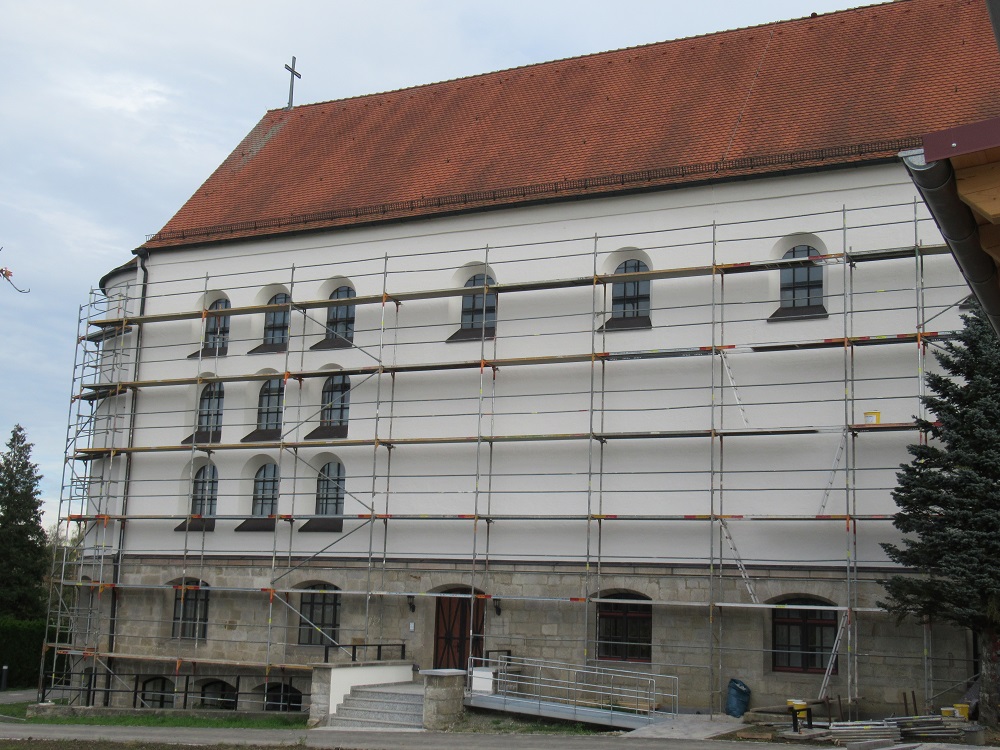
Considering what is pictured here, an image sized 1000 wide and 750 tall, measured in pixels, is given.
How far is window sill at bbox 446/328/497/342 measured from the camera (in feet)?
76.8

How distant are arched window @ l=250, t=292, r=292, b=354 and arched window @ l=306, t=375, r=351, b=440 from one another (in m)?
1.50

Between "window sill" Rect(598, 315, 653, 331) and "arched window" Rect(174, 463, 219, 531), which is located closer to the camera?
"window sill" Rect(598, 315, 653, 331)

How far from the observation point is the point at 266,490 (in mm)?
25500

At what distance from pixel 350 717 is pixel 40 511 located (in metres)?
29.1

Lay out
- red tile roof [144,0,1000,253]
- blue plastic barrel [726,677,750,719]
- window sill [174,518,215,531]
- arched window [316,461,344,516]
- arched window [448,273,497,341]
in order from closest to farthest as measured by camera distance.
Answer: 1. blue plastic barrel [726,677,750,719]
2. red tile roof [144,0,1000,253]
3. arched window [448,273,497,341]
4. arched window [316,461,344,516]
5. window sill [174,518,215,531]

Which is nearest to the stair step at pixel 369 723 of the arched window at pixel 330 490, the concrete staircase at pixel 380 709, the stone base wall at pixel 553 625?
the concrete staircase at pixel 380 709

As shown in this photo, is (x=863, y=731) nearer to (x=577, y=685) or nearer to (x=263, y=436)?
(x=577, y=685)

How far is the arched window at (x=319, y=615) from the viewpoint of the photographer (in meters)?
23.8

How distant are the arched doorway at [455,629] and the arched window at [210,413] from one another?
6.78 m

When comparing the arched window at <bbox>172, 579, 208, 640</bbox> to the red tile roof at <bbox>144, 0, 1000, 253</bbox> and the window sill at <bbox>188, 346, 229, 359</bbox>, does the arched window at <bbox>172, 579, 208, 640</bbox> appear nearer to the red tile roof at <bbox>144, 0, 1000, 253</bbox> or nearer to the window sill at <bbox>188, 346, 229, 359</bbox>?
the window sill at <bbox>188, 346, 229, 359</bbox>

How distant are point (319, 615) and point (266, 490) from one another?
3.14 metres

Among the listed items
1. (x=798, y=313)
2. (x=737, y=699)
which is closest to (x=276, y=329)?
(x=798, y=313)

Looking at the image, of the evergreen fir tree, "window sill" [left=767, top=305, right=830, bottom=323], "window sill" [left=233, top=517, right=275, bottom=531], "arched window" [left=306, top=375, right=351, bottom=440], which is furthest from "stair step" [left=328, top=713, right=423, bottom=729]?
the evergreen fir tree

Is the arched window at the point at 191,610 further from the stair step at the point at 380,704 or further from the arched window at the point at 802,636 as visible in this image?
the arched window at the point at 802,636
